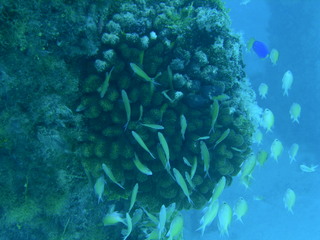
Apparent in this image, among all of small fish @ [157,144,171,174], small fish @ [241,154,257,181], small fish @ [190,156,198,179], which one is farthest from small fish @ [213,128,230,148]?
small fish @ [157,144,171,174]

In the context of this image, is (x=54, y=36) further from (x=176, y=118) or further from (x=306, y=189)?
(x=306, y=189)

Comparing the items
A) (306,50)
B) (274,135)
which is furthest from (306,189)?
(306,50)

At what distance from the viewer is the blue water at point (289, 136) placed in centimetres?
2345

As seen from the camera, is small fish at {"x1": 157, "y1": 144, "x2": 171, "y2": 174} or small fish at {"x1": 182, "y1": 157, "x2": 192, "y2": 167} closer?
small fish at {"x1": 157, "y1": 144, "x2": 171, "y2": 174}

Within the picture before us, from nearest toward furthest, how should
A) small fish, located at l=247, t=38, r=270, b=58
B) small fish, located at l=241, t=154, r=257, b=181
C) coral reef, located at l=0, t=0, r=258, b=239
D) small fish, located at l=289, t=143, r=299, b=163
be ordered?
coral reef, located at l=0, t=0, r=258, b=239 → small fish, located at l=241, t=154, r=257, b=181 → small fish, located at l=247, t=38, r=270, b=58 → small fish, located at l=289, t=143, r=299, b=163

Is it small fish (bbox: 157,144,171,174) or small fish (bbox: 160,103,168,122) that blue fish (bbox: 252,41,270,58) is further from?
small fish (bbox: 157,144,171,174)

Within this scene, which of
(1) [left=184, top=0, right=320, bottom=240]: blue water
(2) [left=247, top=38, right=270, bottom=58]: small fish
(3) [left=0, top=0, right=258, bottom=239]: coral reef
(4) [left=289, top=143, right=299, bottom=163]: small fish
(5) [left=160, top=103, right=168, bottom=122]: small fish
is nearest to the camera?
(3) [left=0, top=0, right=258, bottom=239]: coral reef

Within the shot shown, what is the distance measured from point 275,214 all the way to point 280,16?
1899 centimetres

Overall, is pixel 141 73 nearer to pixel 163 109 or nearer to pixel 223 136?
pixel 163 109

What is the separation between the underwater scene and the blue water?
20.1 meters

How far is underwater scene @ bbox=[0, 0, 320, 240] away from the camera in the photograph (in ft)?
9.12

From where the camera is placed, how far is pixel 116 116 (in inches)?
137

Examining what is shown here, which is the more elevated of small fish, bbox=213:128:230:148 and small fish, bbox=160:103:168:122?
small fish, bbox=213:128:230:148

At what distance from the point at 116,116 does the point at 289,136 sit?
23983 millimetres
